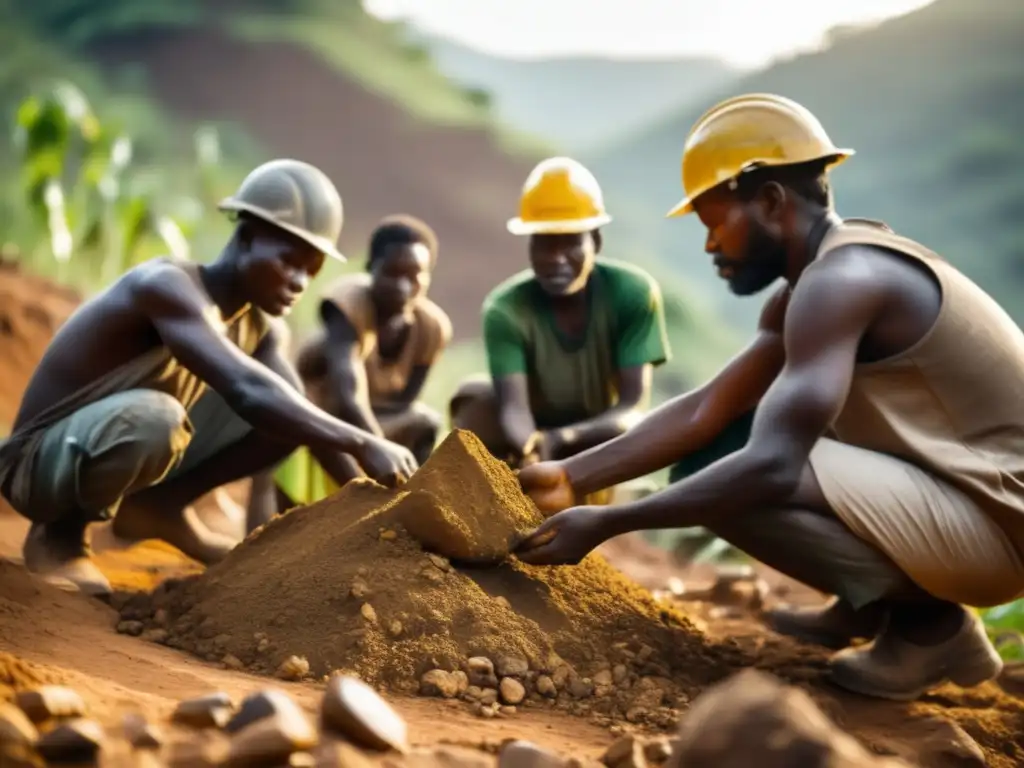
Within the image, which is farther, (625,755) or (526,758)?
(625,755)

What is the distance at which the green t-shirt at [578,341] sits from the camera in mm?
3818

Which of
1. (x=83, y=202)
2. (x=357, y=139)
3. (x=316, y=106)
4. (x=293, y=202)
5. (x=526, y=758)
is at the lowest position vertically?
(x=526, y=758)

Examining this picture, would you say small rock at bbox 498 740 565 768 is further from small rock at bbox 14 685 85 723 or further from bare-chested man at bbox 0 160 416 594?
bare-chested man at bbox 0 160 416 594

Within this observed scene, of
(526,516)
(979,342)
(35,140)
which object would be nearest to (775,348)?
(979,342)

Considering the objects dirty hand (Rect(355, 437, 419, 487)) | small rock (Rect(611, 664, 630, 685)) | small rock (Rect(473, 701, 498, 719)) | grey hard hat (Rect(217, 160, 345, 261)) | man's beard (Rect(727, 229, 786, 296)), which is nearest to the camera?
small rock (Rect(473, 701, 498, 719))

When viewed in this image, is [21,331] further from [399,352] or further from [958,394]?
[958,394]

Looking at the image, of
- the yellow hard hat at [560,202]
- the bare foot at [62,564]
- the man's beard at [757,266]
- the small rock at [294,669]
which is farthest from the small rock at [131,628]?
the yellow hard hat at [560,202]

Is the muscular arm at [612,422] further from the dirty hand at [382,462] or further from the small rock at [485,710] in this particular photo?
the small rock at [485,710]

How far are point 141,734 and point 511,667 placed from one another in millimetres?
855

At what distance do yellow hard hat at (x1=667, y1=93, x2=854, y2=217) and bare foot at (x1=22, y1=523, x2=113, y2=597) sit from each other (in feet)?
5.96

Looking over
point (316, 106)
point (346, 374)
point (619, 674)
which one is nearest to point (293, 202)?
point (346, 374)

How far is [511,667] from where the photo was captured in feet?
7.43

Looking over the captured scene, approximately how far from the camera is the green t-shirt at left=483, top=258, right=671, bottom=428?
3818mm

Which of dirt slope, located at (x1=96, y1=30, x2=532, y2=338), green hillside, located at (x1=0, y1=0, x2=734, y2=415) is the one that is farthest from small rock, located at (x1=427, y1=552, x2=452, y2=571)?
dirt slope, located at (x1=96, y1=30, x2=532, y2=338)
